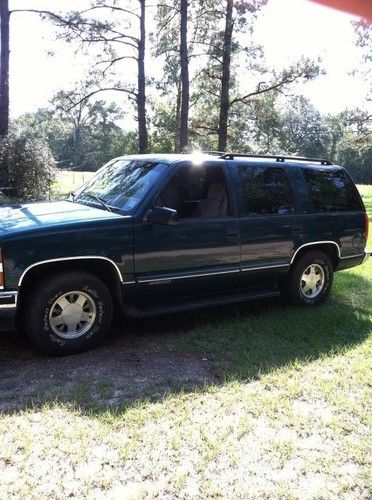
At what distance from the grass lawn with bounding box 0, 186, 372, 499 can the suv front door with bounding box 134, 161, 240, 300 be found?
1.98ft

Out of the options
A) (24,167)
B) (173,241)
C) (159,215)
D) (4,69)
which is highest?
(4,69)

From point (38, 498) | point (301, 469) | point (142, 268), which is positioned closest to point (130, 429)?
point (38, 498)

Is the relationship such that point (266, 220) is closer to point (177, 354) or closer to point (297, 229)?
point (297, 229)

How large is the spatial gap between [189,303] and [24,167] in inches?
480

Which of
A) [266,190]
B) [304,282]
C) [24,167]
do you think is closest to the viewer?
→ [266,190]

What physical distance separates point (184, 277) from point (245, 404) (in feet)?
5.47

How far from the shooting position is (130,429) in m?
3.34

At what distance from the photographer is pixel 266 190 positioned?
19.1 feet

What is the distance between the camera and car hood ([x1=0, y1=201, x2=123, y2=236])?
432cm

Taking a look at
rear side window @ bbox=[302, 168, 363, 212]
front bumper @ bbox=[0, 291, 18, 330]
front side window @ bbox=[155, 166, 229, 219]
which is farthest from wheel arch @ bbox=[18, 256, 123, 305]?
rear side window @ bbox=[302, 168, 363, 212]

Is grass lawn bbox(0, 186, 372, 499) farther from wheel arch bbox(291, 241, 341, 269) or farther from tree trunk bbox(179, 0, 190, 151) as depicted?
tree trunk bbox(179, 0, 190, 151)

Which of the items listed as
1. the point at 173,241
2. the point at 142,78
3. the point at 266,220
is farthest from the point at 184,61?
the point at 173,241

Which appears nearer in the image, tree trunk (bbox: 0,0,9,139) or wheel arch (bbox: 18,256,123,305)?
wheel arch (bbox: 18,256,123,305)

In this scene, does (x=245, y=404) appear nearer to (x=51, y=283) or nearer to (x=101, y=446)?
(x=101, y=446)
